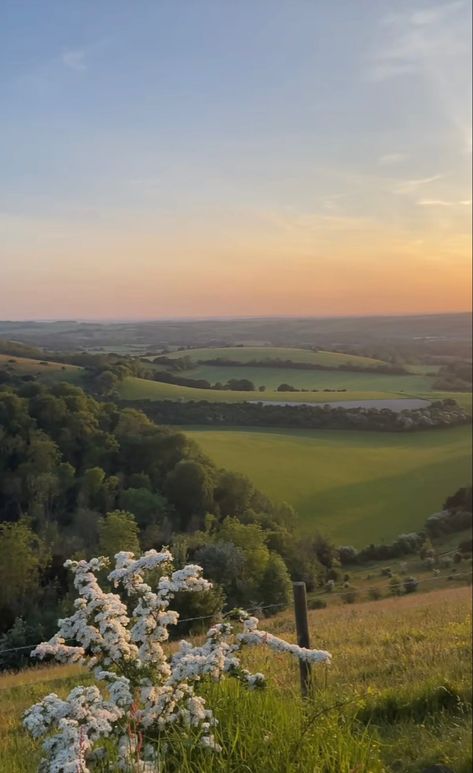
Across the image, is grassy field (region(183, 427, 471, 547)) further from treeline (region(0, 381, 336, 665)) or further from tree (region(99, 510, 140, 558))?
tree (region(99, 510, 140, 558))

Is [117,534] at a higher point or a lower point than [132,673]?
lower

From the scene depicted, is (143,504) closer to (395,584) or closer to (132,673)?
(132,673)

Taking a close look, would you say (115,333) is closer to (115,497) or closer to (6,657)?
(115,497)

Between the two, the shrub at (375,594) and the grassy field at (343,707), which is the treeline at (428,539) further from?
the grassy field at (343,707)

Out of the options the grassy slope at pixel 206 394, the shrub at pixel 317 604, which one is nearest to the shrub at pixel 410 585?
the shrub at pixel 317 604

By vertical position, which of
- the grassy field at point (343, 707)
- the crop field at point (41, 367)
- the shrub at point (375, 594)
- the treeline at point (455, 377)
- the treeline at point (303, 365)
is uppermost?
the crop field at point (41, 367)

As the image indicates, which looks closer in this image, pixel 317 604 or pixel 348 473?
pixel 317 604

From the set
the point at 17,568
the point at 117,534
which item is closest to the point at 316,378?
the point at 117,534
